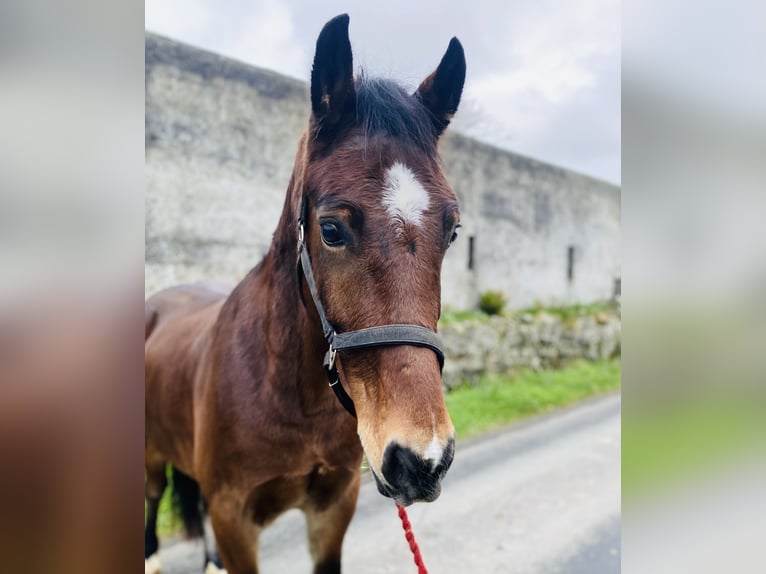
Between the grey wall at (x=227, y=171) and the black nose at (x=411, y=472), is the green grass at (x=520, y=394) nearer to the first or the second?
the grey wall at (x=227, y=171)

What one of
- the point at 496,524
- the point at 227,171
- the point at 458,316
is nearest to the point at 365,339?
the point at 496,524

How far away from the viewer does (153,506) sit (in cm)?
224

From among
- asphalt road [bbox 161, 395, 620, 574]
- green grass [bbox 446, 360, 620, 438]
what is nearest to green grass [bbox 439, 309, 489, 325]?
green grass [bbox 446, 360, 620, 438]

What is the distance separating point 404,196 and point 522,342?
5.08 metres

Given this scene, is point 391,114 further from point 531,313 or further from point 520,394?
point 531,313

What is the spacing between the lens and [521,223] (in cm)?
666

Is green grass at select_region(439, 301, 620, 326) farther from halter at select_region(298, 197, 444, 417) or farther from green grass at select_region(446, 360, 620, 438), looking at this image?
halter at select_region(298, 197, 444, 417)

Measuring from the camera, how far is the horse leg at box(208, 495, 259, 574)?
1.36m

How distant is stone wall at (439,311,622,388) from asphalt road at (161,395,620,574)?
1226 mm

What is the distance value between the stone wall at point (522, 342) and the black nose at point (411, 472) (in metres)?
3.80

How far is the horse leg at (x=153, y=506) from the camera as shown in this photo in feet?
7.00
